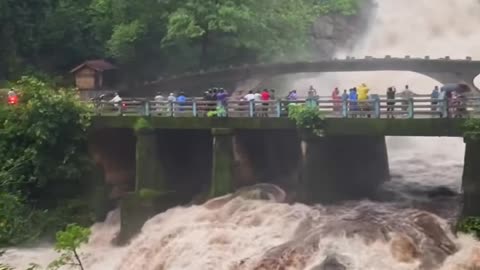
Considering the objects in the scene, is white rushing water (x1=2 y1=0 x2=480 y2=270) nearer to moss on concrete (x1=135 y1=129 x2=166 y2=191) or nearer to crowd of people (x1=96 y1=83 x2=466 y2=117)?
moss on concrete (x1=135 y1=129 x2=166 y2=191)

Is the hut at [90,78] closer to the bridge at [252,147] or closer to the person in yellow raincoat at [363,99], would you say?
the bridge at [252,147]

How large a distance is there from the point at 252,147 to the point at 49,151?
836cm

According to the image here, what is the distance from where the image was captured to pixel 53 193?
33.9 metres

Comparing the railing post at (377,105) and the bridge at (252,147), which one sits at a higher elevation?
the railing post at (377,105)

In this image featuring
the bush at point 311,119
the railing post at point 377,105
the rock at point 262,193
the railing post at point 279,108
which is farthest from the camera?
the rock at point 262,193

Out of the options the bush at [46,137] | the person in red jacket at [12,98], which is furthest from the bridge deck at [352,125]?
the person in red jacket at [12,98]

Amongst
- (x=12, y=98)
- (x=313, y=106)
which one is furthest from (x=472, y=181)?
(x=12, y=98)

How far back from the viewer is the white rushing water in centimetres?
2259

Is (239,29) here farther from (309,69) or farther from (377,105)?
(377,105)

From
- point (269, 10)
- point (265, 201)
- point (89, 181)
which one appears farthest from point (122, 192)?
point (269, 10)

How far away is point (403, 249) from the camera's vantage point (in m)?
22.7

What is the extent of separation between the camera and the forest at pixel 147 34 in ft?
149

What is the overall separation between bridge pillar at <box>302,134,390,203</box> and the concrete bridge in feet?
43.8

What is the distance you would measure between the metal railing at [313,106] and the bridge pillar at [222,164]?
82 cm
